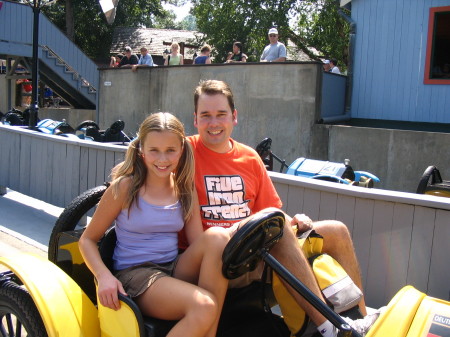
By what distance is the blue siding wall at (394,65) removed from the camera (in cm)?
1095

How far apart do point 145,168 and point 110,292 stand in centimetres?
66

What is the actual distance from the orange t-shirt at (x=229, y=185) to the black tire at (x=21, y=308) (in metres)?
0.80

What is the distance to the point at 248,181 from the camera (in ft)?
9.81

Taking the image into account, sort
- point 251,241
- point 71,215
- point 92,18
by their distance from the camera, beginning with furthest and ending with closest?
1. point 92,18
2. point 71,215
3. point 251,241

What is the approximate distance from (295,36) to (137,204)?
2220cm

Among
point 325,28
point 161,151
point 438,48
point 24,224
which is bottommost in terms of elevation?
point 24,224

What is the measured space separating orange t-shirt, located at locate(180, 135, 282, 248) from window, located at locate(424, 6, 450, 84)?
8.94m

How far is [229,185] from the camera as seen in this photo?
290 centimetres

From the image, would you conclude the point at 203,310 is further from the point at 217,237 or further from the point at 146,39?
the point at 146,39

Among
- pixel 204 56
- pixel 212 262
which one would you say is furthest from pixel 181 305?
pixel 204 56

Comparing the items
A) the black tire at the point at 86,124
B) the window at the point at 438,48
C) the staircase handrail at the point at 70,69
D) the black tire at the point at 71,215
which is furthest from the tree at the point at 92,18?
the black tire at the point at 71,215

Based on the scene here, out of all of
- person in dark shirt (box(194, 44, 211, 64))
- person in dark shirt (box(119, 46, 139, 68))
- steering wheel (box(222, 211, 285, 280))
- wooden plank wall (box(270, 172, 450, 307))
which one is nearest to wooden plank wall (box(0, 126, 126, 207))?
wooden plank wall (box(270, 172, 450, 307))

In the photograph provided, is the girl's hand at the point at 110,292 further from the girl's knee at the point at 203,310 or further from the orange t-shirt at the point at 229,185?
the orange t-shirt at the point at 229,185

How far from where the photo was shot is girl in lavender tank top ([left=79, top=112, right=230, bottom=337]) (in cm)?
230
